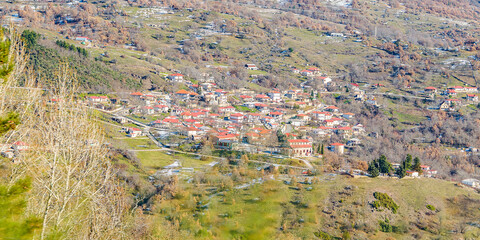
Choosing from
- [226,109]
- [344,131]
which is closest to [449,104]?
[344,131]

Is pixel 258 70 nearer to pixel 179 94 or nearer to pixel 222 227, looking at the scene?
pixel 179 94

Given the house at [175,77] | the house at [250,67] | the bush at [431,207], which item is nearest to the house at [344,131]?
the house at [175,77]

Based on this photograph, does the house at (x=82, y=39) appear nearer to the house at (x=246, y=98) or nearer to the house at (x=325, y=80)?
the house at (x=246, y=98)

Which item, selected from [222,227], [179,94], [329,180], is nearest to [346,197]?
[329,180]

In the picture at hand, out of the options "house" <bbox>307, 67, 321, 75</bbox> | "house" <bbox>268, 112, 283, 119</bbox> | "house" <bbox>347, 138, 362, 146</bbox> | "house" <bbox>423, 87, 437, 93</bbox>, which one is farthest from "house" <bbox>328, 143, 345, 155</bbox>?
"house" <bbox>307, 67, 321, 75</bbox>

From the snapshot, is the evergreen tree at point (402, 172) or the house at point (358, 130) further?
the house at point (358, 130)

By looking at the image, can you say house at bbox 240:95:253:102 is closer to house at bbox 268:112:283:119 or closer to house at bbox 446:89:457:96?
house at bbox 268:112:283:119
